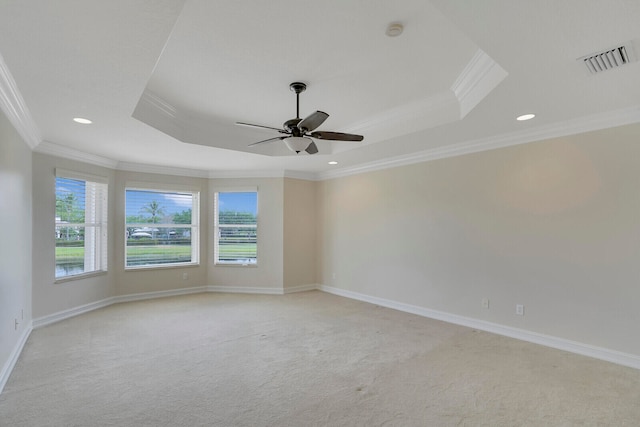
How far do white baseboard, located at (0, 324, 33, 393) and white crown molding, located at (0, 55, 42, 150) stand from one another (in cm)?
223

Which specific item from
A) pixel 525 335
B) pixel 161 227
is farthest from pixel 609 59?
pixel 161 227

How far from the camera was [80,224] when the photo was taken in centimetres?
490

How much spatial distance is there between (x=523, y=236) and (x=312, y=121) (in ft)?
9.62

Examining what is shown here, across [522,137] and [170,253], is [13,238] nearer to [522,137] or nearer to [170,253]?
[170,253]

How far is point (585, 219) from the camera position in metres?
3.42

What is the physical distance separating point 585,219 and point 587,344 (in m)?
1.30

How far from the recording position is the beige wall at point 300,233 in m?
6.46

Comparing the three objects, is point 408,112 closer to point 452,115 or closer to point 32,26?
point 452,115

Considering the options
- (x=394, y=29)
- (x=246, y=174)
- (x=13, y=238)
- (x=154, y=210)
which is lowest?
(x=13, y=238)

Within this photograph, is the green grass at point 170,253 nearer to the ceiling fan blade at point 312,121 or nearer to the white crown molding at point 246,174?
the white crown molding at point 246,174

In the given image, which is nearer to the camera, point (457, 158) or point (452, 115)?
point (452, 115)

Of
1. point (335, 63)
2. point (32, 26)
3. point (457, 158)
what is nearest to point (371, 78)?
point (335, 63)

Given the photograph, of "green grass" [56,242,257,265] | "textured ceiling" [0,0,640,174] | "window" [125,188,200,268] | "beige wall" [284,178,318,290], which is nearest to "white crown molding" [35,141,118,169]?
"textured ceiling" [0,0,640,174]

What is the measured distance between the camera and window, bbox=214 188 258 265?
6.50 m
